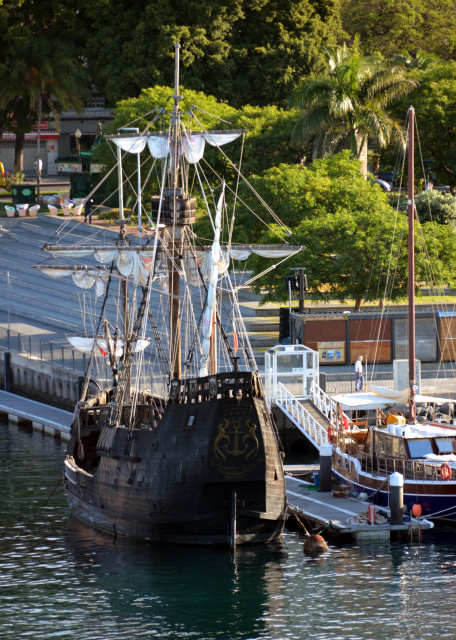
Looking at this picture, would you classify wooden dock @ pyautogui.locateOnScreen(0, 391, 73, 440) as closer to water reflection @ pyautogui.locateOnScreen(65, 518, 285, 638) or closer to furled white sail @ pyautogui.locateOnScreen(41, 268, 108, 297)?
furled white sail @ pyautogui.locateOnScreen(41, 268, 108, 297)

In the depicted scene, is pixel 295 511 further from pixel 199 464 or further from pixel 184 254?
pixel 184 254

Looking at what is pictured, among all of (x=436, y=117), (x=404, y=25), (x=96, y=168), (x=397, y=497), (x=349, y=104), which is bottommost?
(x=397, y=497)

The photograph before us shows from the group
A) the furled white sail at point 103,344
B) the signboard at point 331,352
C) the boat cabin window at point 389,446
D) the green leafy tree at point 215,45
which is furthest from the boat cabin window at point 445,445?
the green leafy tree at point 215,45

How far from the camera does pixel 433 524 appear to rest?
126 ft

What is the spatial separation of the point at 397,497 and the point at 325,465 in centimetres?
418

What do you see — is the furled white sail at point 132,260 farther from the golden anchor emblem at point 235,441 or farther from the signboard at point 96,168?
the signboard at point 96,168

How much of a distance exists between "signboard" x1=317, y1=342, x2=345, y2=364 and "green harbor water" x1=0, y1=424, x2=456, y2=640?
16231 millimetres

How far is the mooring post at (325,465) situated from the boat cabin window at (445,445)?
137 inches

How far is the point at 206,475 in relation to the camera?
36219 mm

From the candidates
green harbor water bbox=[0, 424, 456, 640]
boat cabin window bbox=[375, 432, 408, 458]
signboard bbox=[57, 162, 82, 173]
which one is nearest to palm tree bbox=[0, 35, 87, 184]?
signboard bbox=[57, 162, 82, 173]

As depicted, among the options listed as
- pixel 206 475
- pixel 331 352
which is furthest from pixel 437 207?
pixel 206 475

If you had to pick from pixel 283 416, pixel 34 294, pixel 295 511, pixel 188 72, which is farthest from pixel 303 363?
pixel 188 72

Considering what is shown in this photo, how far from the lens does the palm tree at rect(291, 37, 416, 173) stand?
228ft

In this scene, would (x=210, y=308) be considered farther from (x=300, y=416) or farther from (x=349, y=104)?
(x=349, y=104)
